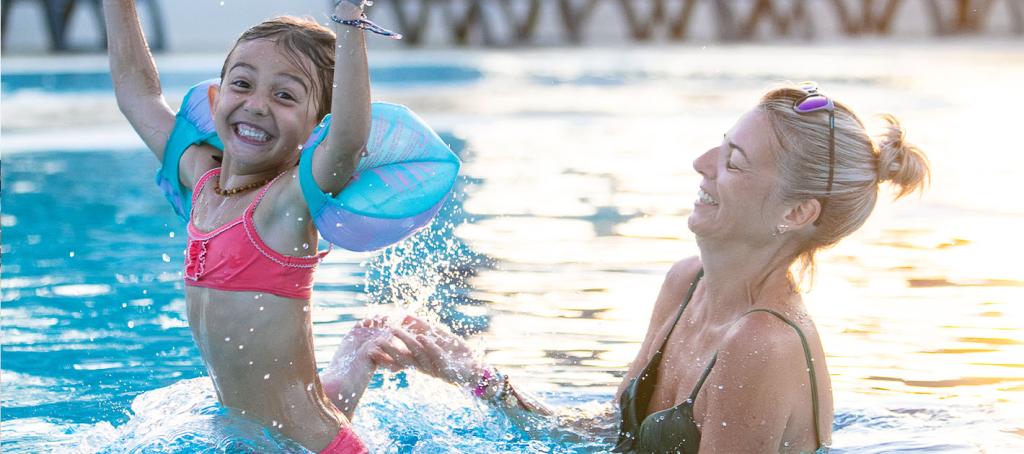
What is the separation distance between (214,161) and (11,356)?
1.96 meters

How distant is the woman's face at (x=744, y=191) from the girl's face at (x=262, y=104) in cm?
95

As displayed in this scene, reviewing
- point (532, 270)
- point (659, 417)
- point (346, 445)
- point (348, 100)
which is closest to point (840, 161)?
point (659, 417)

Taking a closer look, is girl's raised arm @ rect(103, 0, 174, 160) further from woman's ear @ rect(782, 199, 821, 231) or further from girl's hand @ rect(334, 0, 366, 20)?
woman's ear @ rect(782, 199, 821, 231)

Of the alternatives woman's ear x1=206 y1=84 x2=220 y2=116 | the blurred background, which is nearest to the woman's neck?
the blurred background

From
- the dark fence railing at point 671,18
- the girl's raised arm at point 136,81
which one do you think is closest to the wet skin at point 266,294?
the girl's raised arm at point 136,81

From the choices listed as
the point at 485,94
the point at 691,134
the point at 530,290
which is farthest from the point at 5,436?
the point at 485,94

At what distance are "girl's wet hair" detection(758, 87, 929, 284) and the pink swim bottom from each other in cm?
117

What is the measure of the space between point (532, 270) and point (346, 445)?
3007 millimetres

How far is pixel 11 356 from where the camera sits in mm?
5137

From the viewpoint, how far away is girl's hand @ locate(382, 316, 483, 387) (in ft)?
11.6

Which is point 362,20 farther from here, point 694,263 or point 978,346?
point 978,346

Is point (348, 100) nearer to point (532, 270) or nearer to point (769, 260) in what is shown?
point (769, 260)

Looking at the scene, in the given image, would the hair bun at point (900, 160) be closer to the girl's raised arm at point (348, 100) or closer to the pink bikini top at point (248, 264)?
the girl's raised arm at point (348, 100)

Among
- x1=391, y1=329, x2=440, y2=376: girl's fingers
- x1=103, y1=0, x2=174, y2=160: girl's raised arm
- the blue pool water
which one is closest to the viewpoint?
Result: x1=391, y1=329, x2=440, y2=376: girl's fingers
